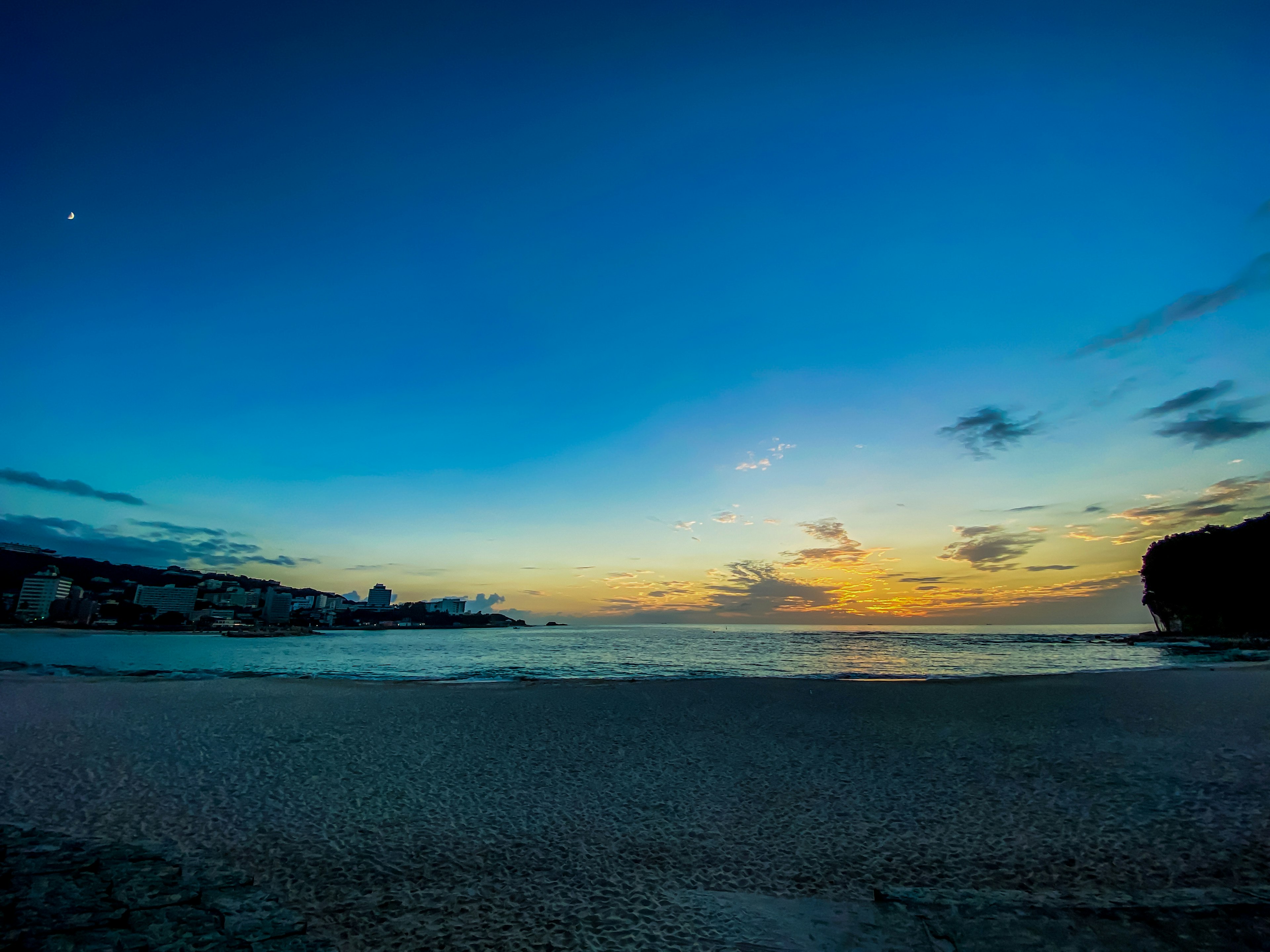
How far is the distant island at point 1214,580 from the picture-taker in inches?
2835

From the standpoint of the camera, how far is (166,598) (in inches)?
6511

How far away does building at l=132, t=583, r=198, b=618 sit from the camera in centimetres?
16300

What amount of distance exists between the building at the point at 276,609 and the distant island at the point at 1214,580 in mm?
195702

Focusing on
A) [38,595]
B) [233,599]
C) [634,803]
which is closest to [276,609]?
[233,599]

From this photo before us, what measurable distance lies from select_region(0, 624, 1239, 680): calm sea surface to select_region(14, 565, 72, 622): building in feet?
244

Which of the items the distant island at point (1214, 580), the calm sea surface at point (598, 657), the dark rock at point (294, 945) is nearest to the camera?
the dark rock at point (294, 945)

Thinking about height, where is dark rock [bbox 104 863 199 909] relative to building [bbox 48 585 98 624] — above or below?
above

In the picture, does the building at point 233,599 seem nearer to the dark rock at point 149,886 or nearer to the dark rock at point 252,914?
the dark rock at point 149,886

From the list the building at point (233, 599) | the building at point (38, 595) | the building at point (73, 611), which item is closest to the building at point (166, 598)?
the building at point (233, 599)

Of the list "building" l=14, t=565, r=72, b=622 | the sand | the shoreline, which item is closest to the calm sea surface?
the shoreline

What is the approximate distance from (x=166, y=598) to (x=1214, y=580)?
23230 centimetres

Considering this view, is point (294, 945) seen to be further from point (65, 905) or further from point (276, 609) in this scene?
point (276, 609)

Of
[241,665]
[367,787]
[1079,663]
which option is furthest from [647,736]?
[241,665]

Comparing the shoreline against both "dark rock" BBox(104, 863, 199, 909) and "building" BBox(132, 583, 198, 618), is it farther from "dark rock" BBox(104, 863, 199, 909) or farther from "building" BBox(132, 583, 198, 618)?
"building" BBox(132, 583, 198, 618)
